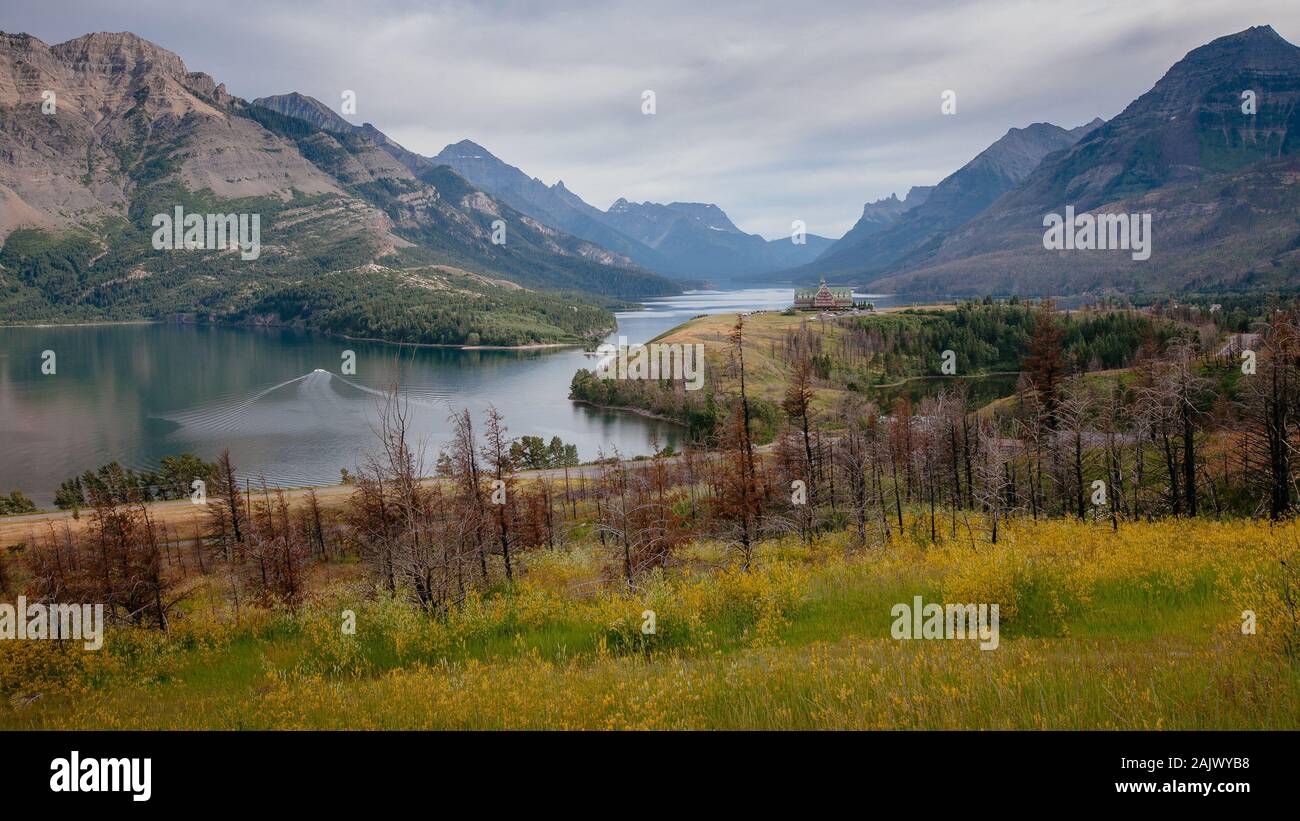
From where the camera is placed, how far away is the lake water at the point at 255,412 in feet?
285

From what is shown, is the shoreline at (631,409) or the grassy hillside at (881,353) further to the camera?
the grassy hillside at (881,353)

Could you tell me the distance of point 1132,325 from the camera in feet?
431

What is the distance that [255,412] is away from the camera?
373 feet
